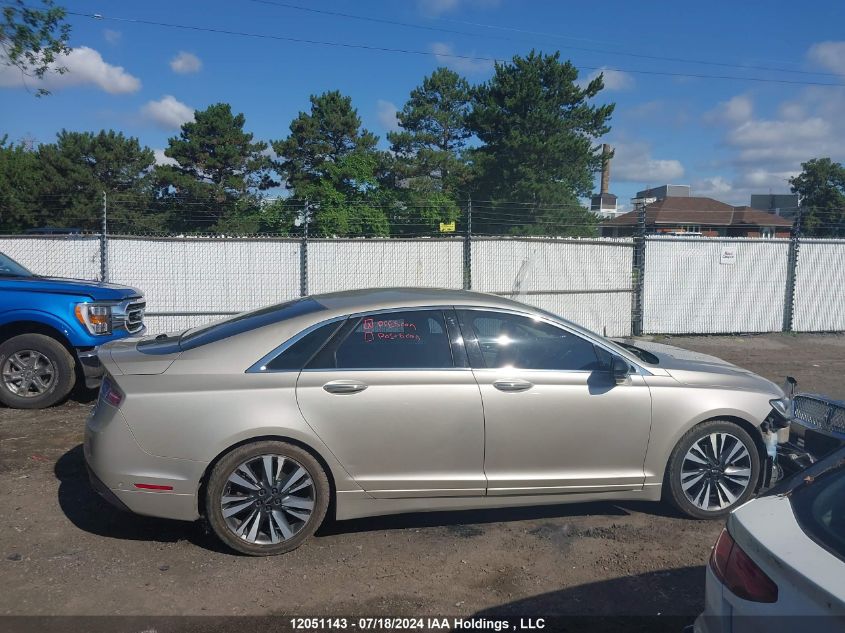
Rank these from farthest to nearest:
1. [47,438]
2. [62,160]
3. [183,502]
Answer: [62,160] → [47,438] → [183,502]

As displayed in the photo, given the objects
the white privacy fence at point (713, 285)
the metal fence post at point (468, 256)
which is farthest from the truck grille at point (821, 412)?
the white privacy fence at point (713, 285)

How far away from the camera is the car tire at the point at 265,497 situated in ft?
14.0

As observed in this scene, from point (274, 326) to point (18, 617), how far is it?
6.95 feet

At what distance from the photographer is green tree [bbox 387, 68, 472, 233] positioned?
123 feet

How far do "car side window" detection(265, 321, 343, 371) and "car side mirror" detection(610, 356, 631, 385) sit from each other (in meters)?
1.88

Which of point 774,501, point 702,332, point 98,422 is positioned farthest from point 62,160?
point 774,501

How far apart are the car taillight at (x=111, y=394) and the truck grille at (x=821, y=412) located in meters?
4.36

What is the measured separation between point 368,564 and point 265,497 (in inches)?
29.7

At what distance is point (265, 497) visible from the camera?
14.1 feet

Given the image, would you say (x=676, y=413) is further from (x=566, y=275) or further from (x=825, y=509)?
(x=566, y=275)

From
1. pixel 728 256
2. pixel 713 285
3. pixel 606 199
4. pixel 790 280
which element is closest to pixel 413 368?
pixel 713 285

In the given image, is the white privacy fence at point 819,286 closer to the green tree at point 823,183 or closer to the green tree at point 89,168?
the green tree at point 89,168

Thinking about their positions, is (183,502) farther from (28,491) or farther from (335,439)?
(28,491)

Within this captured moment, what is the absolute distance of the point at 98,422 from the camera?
14.4 feet
